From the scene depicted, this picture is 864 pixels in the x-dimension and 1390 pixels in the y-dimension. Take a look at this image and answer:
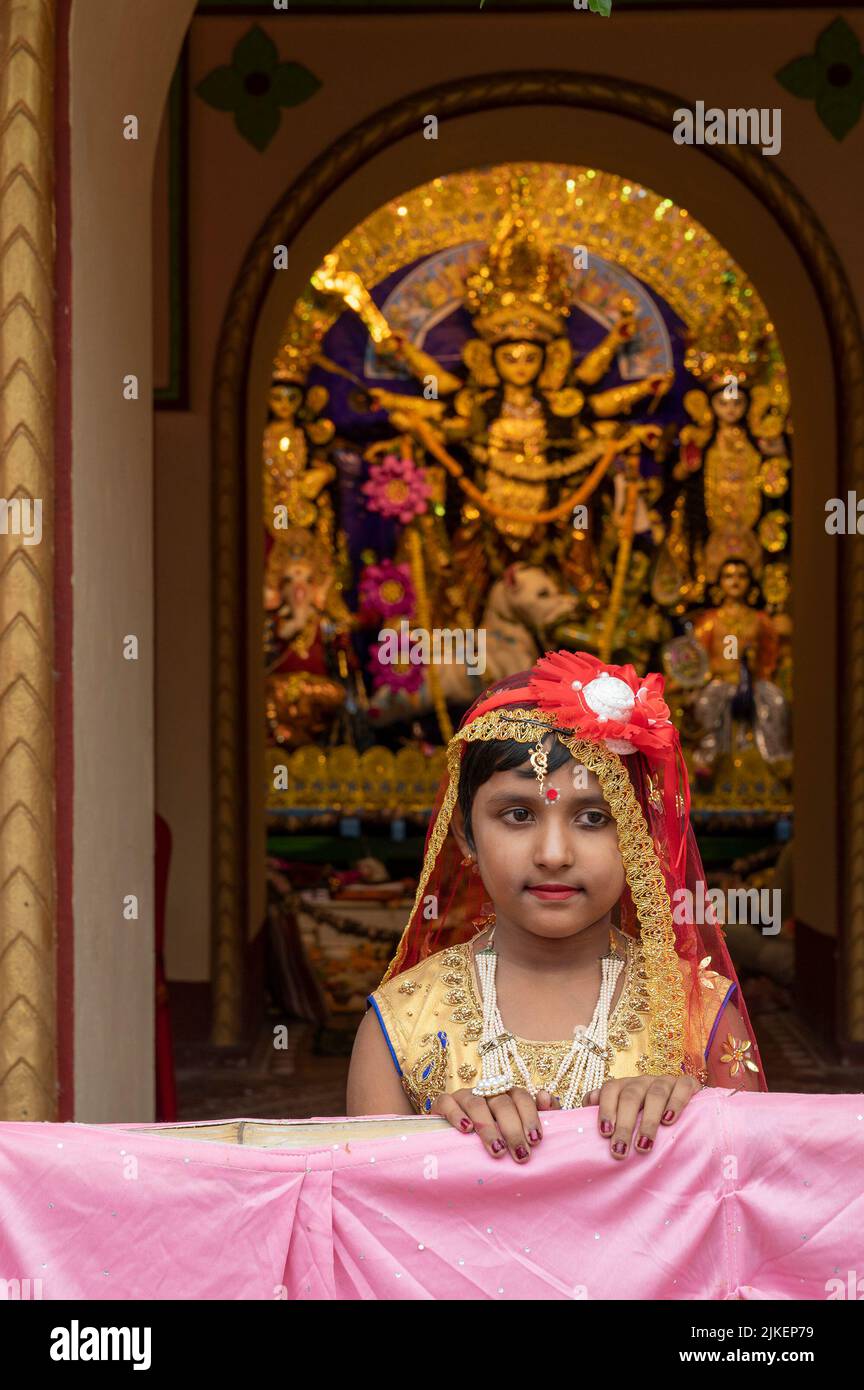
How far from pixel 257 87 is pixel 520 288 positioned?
537 cm

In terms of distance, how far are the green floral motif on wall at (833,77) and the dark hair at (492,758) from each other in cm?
452

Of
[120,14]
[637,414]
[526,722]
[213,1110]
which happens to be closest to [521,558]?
[637,414]

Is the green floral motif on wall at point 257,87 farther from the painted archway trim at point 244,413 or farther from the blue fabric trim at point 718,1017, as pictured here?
the blue fabric trim at point 718,1017

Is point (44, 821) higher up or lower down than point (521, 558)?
lower down

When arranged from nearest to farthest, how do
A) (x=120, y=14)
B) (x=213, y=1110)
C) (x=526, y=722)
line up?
(x=526, y=722) < (x=120, y=14) < (x=213, y=1110)

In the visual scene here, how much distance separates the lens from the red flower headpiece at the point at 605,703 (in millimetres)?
1766

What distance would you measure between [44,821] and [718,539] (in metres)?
9.18

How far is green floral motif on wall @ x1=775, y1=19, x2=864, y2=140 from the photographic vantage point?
570cm

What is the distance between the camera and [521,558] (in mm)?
11086

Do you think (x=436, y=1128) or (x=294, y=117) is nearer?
(x=436, y=1128)

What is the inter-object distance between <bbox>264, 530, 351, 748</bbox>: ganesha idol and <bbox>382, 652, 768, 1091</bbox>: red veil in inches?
352
